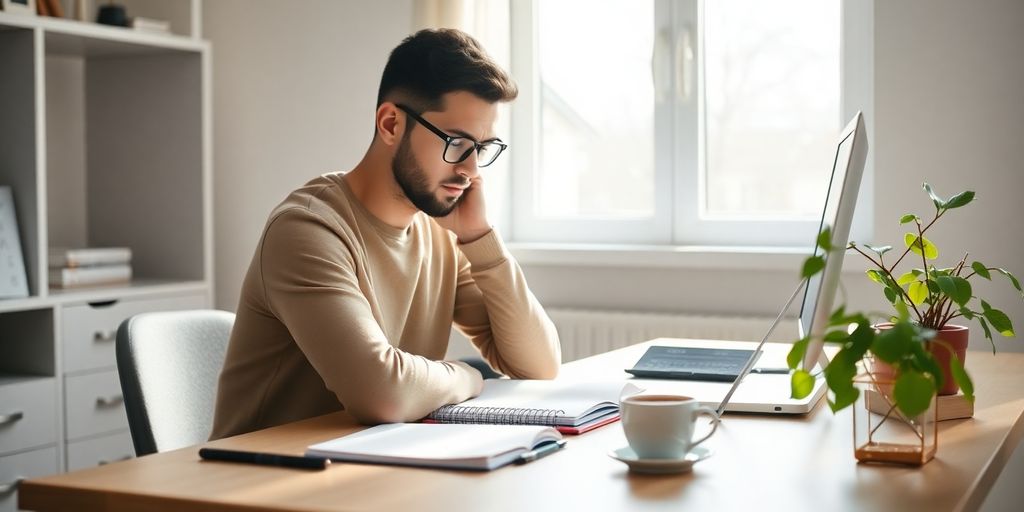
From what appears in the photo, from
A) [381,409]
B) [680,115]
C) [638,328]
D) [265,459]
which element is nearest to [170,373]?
[381,409]

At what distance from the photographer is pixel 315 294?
1.54 meters

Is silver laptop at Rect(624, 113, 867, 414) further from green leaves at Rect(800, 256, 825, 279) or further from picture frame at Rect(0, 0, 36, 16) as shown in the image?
picture frame at Rect(0, 0, 36, 16)

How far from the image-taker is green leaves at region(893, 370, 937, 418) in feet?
3.32

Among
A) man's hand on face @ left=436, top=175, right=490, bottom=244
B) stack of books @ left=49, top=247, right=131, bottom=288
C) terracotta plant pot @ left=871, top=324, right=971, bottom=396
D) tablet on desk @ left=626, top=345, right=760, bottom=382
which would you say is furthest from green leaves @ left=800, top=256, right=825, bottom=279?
stack of books @ left=49, top=247, right=131, bottom=288

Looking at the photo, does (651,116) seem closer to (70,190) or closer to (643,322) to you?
(643,322)

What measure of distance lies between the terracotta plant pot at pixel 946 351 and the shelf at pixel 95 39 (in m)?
2.37

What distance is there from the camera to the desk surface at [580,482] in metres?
1.05

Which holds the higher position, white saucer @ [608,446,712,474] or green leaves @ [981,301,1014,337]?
green leaves @ [981,301,1014,337]

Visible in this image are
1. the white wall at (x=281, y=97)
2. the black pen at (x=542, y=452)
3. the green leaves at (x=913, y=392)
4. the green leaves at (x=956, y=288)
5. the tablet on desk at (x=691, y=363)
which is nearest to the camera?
the green leaves at (x=913, y=392)

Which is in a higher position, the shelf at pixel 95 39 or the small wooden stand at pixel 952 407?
the shelf at pixel 95 39

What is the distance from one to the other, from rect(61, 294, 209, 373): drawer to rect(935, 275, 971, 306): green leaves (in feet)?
7.39

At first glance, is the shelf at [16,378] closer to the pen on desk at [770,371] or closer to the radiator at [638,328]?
the radiator at [638,328]

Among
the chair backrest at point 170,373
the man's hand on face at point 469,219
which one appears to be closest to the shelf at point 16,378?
the chair backrest at point 170,373

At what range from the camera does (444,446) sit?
1.25 meters
